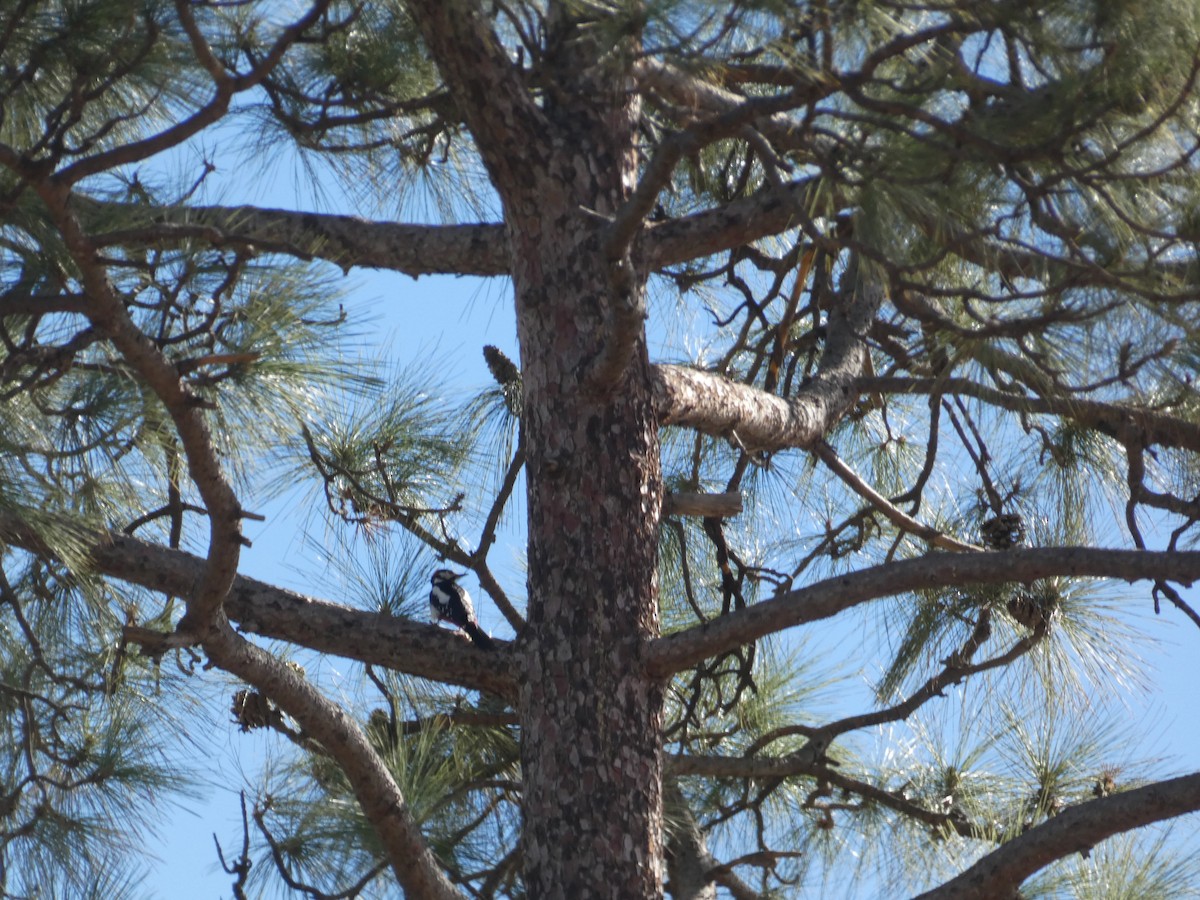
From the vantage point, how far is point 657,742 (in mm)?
2369

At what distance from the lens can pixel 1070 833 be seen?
2.16m

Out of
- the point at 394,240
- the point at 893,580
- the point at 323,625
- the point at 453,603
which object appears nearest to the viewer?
the point at 893,580

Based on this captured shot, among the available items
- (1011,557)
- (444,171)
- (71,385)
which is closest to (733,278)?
(444,171)

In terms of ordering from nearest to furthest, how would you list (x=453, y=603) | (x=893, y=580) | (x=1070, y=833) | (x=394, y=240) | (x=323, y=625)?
(x=1070, y=833)
(x=893, y=580)
(x=323, y=625)
(x=394, y=240)
(x=453, y=603)

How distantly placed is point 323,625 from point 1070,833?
1.21 meters

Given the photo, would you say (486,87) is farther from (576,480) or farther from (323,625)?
(323,625)

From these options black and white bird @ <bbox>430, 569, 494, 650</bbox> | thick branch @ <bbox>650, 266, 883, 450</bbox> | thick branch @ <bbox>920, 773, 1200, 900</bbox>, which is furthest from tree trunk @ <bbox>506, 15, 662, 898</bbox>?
black and white bird @ <bbox>430, 569, 494, 650</bbox>

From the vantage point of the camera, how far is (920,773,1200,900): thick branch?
2.14 meters

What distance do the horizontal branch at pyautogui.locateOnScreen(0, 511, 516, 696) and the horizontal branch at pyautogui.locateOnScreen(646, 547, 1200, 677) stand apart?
11.7 inches

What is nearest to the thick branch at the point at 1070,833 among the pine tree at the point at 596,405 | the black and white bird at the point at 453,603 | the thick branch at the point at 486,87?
the pine tree at the point at 596,405

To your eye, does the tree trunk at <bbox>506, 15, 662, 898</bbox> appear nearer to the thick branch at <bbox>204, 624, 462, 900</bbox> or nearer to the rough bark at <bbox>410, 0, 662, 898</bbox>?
the rough bark at <bbox>410, 0, 662, 898</bbox>

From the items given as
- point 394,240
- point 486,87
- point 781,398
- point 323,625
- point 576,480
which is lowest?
point 323,625

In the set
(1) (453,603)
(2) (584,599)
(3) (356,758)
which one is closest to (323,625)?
(3) (356,758)

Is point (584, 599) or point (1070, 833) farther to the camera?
point (584, 599)
